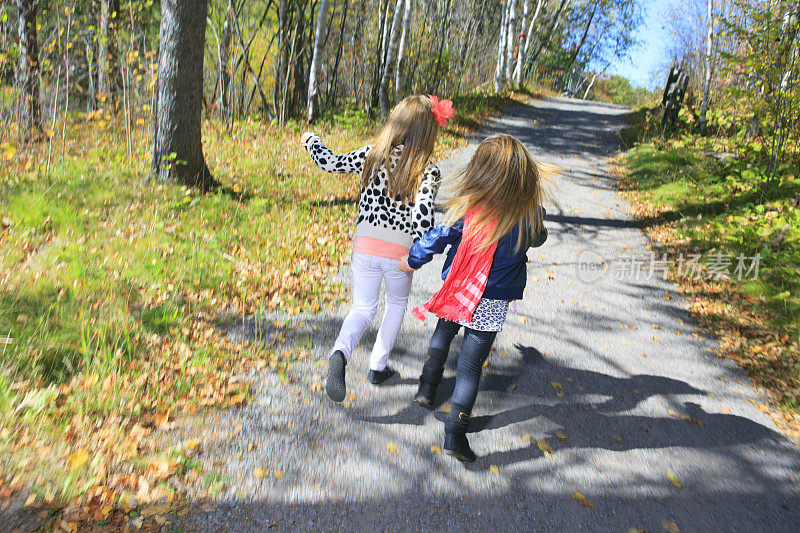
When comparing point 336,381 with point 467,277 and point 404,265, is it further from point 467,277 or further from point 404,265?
point 467,277

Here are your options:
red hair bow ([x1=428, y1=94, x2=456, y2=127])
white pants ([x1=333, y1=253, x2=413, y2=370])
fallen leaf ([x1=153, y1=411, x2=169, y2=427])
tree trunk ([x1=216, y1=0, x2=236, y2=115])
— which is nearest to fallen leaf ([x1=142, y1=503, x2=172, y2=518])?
fallen leaf ([x1=153, y1=411, x2=169, y2=427])

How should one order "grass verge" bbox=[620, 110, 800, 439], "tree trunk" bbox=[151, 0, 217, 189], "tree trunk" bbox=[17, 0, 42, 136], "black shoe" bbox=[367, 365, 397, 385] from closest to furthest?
"black shoe" bbox=[367, 365, 397, 385], "grass verge" bbox=[620, 110, 800, 439], "tree trunk" bbox=[151, 0, 217, 189], "tree trunk" bbox=[17, 0, 42, 136]

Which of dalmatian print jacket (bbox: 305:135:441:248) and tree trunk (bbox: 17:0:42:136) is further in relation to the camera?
tree trunk (bbox: 17:0:42:136)

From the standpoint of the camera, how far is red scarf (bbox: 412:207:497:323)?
2895 millimetres

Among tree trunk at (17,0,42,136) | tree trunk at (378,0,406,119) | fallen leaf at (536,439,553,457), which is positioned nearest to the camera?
fallen leaf at (536,439,553,457)

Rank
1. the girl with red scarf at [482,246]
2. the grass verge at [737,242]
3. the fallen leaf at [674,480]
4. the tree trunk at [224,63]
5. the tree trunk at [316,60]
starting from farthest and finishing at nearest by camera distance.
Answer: the tree trunk at [316,60] → the tree trunk at [224,63] → the grass verge at [737,242] → the fallen leaf at [674,480] → the girl with red scarf at [482,246]

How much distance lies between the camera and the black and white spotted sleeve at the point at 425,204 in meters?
2.93

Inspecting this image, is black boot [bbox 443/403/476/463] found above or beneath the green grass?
beneath

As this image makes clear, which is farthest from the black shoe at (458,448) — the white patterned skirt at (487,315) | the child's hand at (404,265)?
the child's hand at (404,265)

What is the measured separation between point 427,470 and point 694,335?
4008 millimetres

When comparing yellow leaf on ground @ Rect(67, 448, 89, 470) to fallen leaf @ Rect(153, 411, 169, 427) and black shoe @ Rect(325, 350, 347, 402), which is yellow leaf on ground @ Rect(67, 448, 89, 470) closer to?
fallen leaf @ Rect(153, 411, 169, 427)

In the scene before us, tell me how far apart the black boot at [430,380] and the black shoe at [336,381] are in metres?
0.67

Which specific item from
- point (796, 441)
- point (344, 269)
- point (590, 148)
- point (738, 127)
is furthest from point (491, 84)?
point (796, 441)

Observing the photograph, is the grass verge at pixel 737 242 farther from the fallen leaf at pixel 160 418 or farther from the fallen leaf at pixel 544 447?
the fallen leaf at pixel 160 418
